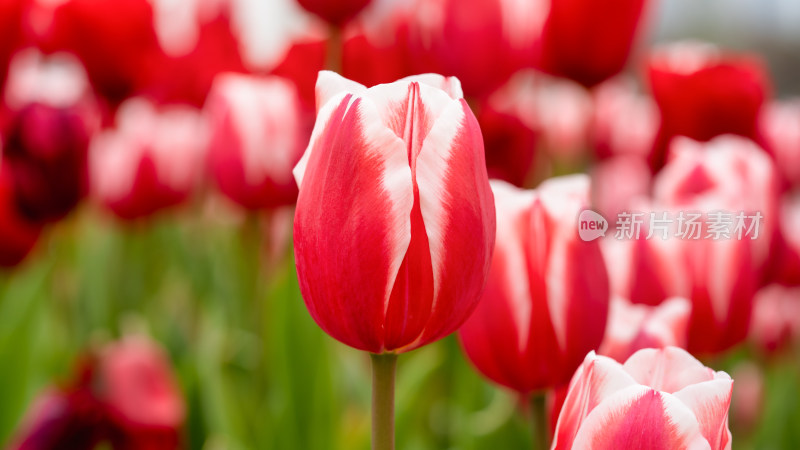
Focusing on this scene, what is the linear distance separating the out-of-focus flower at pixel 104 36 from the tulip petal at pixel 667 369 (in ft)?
1.93

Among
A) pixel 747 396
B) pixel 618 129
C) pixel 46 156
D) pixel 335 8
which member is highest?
pixel 335 8

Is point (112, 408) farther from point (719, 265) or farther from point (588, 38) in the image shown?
point (588, 38)

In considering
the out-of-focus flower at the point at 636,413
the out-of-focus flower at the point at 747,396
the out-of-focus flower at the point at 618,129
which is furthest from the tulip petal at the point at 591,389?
the out-of-focus flower at the point at 618,129

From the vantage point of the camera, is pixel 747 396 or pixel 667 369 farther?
pixel 747 396

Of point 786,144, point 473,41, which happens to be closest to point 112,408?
point 473,41

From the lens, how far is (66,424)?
1.27ft

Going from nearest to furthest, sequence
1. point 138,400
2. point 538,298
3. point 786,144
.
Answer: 1. point 538,298
2. point 138,400
3. point 786,144

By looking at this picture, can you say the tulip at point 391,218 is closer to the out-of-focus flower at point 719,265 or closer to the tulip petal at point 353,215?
the tulip petal at point 353,215

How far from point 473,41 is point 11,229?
1.22 feet

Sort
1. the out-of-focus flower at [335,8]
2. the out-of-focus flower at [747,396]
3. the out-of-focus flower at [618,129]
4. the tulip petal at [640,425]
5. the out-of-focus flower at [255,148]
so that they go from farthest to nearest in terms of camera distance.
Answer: the out-of-focus flower at [618,129], the out-of-focus flower at [747,396], the out-of-focus flower at [255,148], the out-of-focus flower at [335,8], the tulip petal at [640,425]

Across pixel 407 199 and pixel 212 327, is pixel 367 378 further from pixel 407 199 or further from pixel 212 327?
pixel 407 199

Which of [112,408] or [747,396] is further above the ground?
[112,408]

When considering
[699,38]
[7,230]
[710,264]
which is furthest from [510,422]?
[699,38]

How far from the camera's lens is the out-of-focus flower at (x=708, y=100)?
0.70 m
